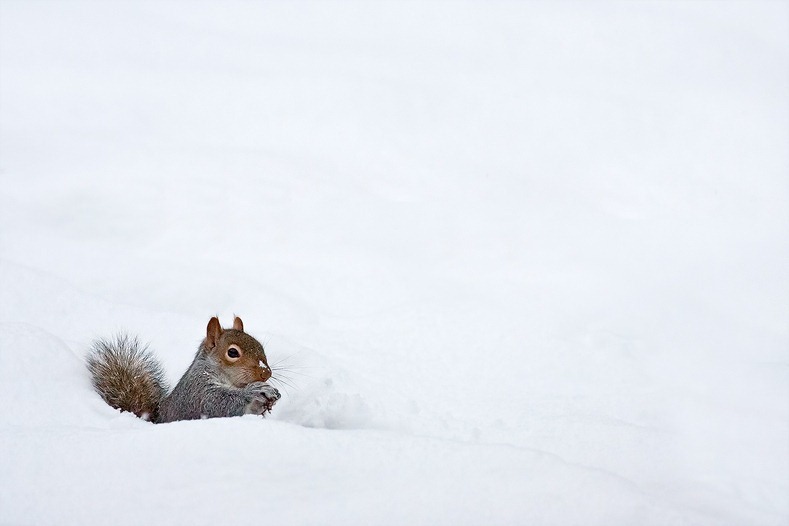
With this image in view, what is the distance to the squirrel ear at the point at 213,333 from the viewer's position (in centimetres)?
343

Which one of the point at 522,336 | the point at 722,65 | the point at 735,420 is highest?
the point at 722,65

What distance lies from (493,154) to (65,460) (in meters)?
5.90

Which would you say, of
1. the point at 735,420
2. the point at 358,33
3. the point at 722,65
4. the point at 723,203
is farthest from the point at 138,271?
the point at 722,65

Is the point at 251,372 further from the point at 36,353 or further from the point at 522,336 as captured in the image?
the point at 522,336

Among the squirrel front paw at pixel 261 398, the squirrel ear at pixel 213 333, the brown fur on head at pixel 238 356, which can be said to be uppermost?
the squirrel ear at pixel 213 333

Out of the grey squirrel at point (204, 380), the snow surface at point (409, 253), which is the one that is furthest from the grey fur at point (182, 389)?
the snow surface at point (409, 253)

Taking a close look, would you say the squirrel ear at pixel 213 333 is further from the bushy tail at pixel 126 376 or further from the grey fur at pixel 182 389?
the bushy tail at pixel 126 376

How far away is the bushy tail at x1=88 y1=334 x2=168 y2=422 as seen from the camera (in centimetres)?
329

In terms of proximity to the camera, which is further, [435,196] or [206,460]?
[435,196]

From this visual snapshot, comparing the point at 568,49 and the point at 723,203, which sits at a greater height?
the point at 568,49

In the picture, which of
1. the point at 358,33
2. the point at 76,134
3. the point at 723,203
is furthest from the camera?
the point at 358,33

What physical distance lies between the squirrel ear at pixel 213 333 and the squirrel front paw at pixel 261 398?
0.96ft

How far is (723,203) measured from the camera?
6441 millimetres

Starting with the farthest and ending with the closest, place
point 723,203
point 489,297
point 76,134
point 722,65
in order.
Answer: point 722,65
point 76,134
point 723,203
point 489,297
